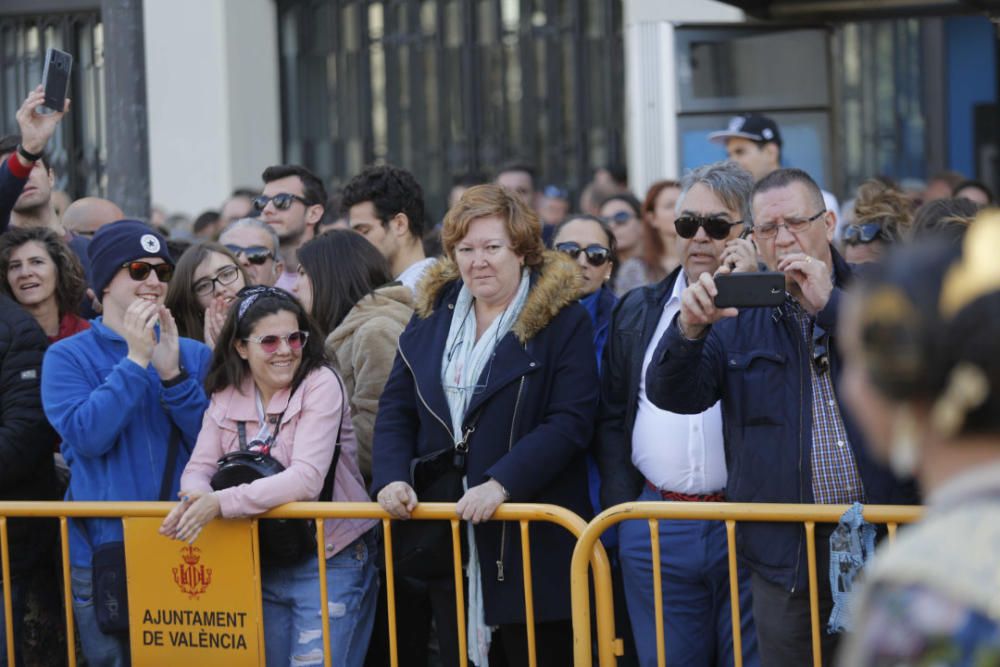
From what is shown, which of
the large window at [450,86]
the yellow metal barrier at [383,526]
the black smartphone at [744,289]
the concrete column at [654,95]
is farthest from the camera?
the large window at [450,86]

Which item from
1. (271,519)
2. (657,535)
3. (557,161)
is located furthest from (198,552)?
(557,161)

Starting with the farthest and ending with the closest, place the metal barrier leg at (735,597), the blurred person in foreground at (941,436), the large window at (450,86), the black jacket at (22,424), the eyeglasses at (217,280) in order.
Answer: the large window at (450,86), the eyeglasses at (217,280), the black jacket at (22,424), the metal barrier leg at (735,597), the blurred person in foreground at (941,436)

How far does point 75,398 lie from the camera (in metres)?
5.01

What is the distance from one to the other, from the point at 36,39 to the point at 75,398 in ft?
31.7

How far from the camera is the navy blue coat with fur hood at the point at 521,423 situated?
4699mm

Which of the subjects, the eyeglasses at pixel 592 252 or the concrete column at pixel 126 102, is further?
the concrete column at pixel 126 102

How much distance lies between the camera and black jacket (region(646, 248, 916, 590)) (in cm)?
427

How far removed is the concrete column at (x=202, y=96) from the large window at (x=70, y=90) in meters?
0.74

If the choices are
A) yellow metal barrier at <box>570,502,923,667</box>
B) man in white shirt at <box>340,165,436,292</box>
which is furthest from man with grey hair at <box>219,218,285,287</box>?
yellow metal barrier at <box>570,502,923,667</box>

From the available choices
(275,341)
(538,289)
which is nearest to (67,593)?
(275,341)

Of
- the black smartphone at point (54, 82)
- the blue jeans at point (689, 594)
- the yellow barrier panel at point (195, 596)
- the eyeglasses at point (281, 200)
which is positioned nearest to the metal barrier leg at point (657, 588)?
the blue jeans at point (689, 594)

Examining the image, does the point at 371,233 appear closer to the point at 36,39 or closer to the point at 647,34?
the point at 647,34

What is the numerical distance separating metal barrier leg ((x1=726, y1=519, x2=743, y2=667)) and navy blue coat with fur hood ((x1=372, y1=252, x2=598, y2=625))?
552mm

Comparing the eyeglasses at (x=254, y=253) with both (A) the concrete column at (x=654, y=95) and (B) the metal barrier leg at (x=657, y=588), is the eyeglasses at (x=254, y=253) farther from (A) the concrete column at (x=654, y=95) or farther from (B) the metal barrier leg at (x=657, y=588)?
(A) the concrete column at (x=654, y=95)
